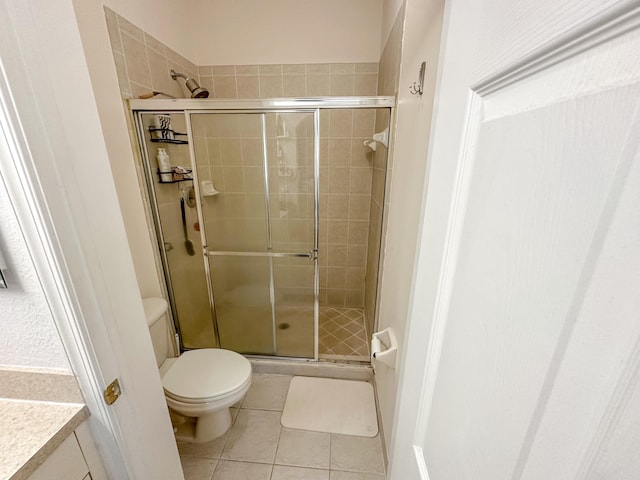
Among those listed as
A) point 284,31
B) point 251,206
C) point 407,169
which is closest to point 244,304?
point 251,206

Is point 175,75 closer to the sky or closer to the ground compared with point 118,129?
closer to the sky

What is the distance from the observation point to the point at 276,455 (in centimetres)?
134

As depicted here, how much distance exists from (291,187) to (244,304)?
957 millimetres

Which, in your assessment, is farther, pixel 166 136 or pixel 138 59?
pixel 166 136

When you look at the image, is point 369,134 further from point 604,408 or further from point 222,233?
point 604,408

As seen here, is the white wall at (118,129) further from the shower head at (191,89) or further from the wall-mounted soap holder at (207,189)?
the wall-mounted soap holder at (207,189)

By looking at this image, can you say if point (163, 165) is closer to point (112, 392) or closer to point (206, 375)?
point (206, 375)

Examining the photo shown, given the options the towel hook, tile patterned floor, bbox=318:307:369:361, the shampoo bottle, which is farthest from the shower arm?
tile patterned floor, bbox=318:307:369:361

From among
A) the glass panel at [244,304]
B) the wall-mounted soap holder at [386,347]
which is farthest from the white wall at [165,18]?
the wall-mounted soap holder at [386,347]

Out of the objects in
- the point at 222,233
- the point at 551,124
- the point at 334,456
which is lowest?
the point at 334,456

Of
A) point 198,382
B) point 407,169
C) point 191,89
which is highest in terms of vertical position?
point 191,89

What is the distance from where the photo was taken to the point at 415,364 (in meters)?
0.59

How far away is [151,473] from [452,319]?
3.24 feet

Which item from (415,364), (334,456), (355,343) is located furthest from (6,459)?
(355,343)
